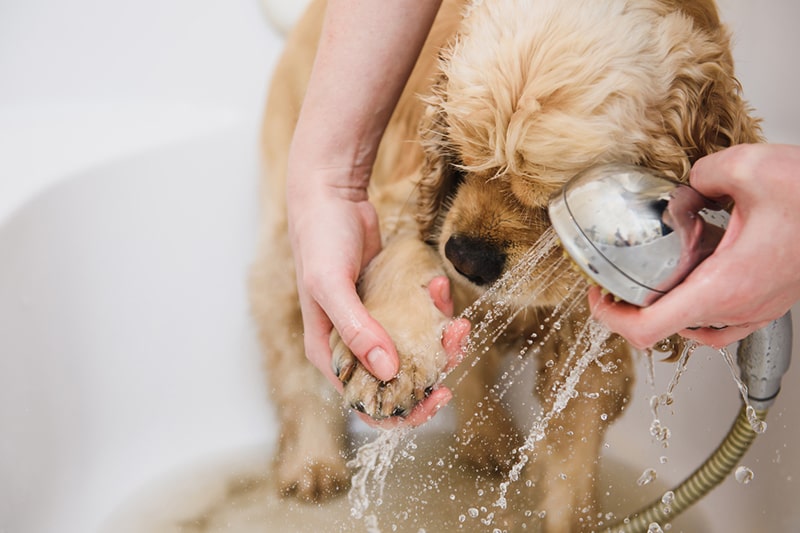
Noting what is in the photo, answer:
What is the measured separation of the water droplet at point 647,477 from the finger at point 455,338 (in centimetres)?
54

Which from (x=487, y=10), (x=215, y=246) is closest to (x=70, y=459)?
(x=215, y=246)

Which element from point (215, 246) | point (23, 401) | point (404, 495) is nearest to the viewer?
point (23, 401)

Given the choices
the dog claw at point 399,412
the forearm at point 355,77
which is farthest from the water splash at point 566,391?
the forearm at point 355,77

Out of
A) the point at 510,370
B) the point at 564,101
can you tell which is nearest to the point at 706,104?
the point at 564,101

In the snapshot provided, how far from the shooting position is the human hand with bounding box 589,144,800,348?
0.63 meters

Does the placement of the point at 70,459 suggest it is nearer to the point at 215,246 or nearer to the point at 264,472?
the point at 264,472

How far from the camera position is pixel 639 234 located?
683 mm

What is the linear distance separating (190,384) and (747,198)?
120 cm

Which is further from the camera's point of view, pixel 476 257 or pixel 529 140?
pixel 476 257

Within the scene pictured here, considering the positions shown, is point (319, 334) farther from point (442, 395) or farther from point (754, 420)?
point (754, 420)

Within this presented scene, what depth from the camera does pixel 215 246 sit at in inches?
61.5

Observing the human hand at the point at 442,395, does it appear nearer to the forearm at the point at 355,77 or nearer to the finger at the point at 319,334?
the finger at the point at 319,334

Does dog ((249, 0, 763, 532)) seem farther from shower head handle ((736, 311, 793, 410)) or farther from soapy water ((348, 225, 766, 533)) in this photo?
shower head handle ((736, 311, 793, 410))

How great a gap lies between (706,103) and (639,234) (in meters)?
0.30
